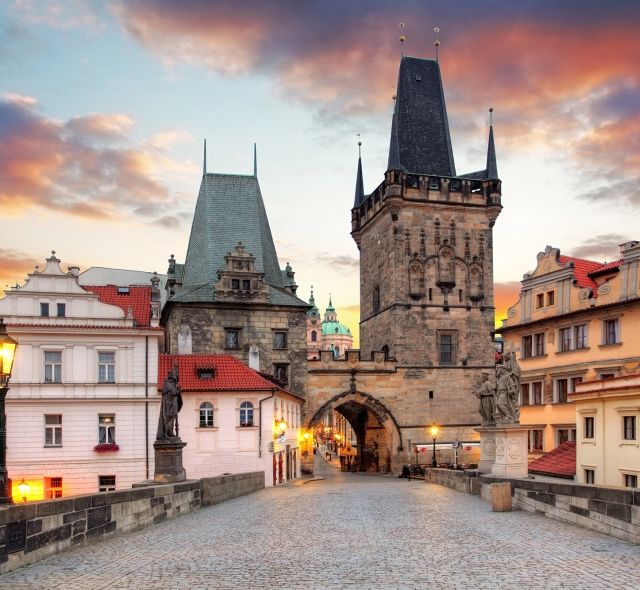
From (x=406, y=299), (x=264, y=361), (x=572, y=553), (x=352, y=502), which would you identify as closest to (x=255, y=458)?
(x=264, y=361)

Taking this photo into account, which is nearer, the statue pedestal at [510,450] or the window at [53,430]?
the statue pedestal at [510,450]

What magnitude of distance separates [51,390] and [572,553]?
27658 millimetres

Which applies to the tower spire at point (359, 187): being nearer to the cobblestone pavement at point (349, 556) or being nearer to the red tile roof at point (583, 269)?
the red tile roof at point (583, 269)

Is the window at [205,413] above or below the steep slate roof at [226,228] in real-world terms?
below

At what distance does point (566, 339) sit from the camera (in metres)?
36.7

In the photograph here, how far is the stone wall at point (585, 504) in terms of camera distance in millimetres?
12562

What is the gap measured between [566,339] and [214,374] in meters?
16.0

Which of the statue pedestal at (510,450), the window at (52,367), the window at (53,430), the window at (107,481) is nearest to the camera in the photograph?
the statue pedestal at (510,450)

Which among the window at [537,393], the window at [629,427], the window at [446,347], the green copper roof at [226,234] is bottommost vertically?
the window at [629,427]

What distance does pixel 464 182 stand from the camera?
57938 millimetres

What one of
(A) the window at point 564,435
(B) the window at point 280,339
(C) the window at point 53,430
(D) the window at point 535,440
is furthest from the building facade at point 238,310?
(A) the window at point 564,435

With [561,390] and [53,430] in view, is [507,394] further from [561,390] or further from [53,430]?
[53,430]

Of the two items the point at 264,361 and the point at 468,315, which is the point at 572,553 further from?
the point at 468,315

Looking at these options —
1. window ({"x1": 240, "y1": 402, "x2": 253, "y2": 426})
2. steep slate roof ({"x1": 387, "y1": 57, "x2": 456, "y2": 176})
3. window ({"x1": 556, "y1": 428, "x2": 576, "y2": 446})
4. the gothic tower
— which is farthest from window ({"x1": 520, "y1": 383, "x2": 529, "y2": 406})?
steep slate roof ({"x1": 387, "y1": 57, "x2": 456, "y2": 176})
